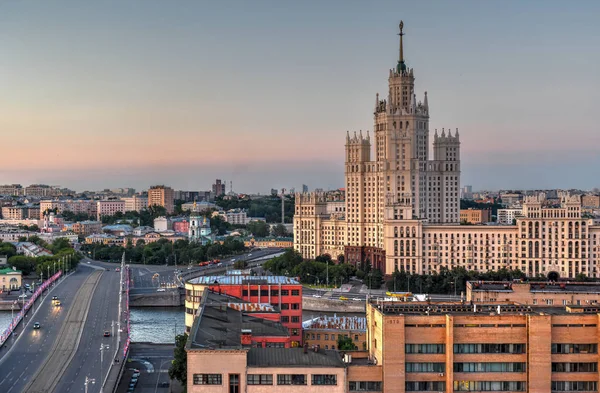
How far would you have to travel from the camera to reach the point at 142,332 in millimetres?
77188

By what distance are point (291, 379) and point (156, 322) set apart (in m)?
49.9

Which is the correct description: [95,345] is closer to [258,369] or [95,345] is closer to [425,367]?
[258,369]

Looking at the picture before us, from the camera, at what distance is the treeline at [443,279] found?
95312 mm

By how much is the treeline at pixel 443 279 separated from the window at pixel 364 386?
58.2 m

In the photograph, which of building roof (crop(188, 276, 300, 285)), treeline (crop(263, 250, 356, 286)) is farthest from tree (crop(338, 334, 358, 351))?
treeline (crop(263, 250, 356, 286))

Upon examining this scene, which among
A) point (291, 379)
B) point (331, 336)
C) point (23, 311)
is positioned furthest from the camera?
point (23, 311)

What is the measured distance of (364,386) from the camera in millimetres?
37219

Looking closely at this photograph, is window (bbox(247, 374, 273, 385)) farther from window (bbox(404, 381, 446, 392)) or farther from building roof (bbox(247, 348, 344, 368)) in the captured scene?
window (bbox(404, 381, 446, 392))

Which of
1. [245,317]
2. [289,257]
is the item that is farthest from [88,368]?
[289,257]

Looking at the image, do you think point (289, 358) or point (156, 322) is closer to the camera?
point (289, 358)

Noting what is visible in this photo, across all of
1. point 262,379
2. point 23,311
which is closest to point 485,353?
point 262,379

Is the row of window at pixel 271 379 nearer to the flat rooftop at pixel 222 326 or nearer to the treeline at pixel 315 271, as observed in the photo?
the flat rooftop at pixel 222 326

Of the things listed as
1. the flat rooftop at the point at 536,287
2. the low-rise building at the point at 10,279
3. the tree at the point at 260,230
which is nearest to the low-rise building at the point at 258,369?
the flat rooftop at the point at 536,287

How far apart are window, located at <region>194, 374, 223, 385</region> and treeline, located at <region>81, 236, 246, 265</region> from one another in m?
105
